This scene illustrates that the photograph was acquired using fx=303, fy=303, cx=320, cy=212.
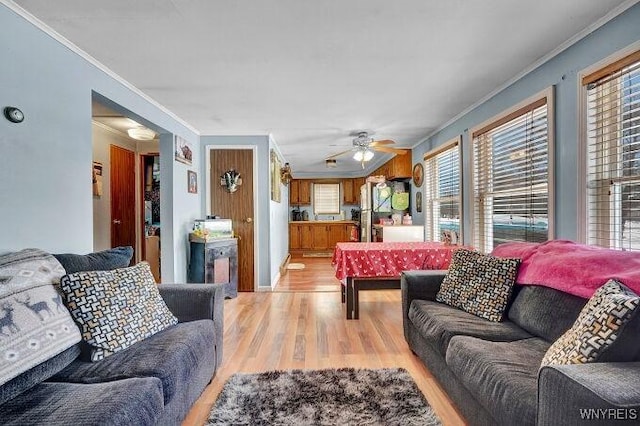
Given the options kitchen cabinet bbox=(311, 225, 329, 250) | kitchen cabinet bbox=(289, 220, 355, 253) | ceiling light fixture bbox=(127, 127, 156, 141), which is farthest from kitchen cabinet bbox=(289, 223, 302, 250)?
ceiling light fixture bbox=(127, 127, 156, 141)

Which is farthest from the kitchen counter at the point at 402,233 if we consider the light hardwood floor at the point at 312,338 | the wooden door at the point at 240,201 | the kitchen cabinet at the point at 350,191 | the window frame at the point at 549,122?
the kitchen cabinet at the point at 350,191

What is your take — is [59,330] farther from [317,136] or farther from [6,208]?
[317,136]

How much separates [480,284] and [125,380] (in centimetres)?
208

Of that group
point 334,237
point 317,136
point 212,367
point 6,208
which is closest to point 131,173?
point 317,136

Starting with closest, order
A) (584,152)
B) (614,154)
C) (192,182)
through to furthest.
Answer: (614,154) < (584,152) < (192,182)

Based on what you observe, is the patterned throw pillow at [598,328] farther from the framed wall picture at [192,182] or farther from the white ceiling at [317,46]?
the framed wall picture at [192,182]

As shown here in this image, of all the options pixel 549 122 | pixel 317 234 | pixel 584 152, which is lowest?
pixel 317 234

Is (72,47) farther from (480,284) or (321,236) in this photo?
(321,236)

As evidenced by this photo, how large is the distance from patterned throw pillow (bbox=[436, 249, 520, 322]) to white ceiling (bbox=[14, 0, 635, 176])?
1.53 meters

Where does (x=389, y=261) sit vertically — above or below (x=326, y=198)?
below

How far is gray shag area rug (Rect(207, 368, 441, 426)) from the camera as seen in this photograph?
1595 mm

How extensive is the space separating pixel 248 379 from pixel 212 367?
25 centimetres

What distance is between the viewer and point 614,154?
189cm

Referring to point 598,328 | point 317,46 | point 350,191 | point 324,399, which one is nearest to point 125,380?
point 324,399
